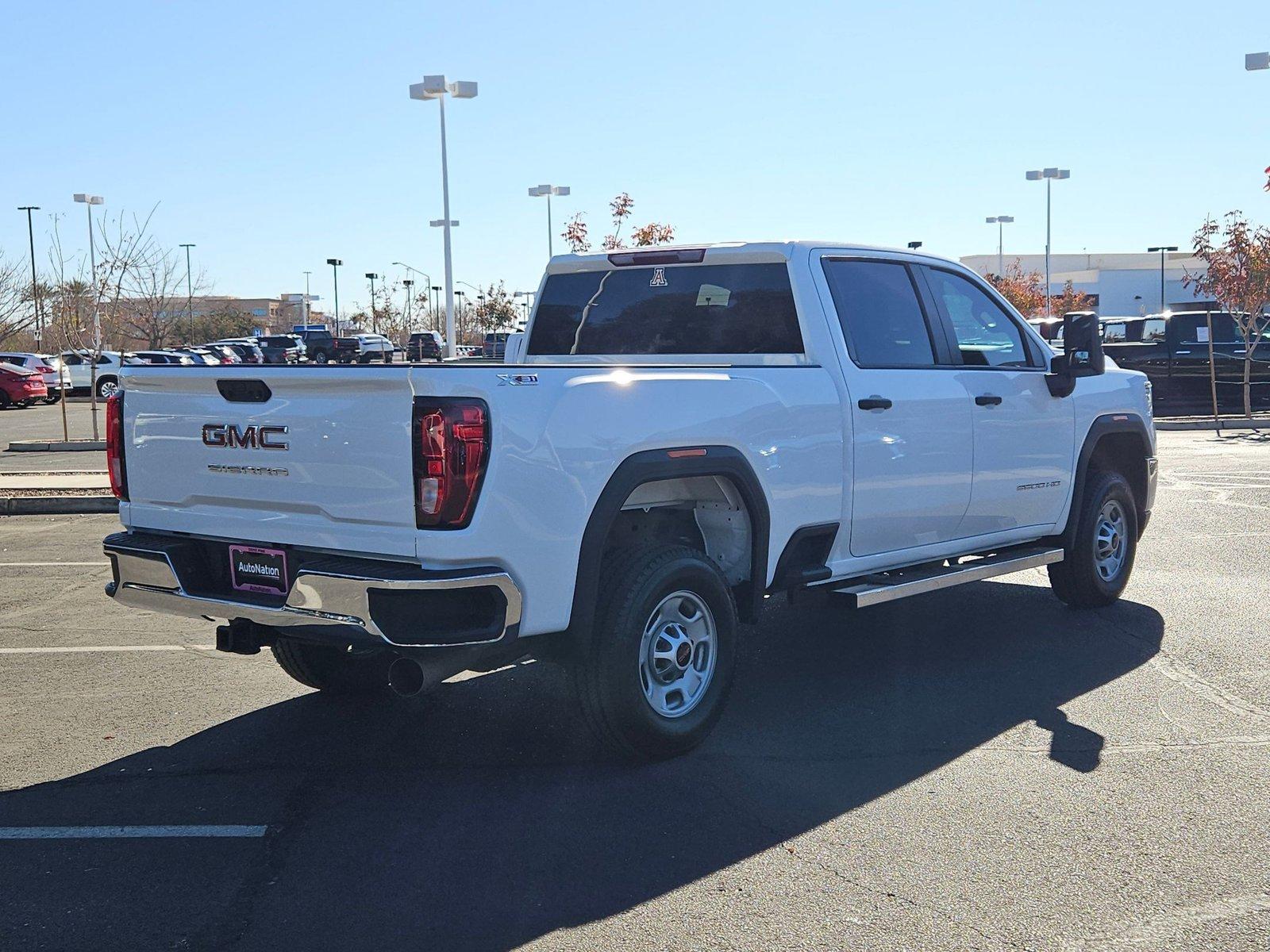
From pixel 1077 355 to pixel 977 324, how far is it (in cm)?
61

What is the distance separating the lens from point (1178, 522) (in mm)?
11789

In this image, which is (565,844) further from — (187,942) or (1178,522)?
(1178,522)

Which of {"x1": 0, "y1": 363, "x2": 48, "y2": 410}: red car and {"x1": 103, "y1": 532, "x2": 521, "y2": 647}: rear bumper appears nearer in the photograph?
{"x1": 103, "y1": 532, "x2": 521, "y2": 647}: rear bumper

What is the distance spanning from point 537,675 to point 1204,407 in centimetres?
2396

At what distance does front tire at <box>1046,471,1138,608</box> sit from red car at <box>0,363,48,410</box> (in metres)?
35.0

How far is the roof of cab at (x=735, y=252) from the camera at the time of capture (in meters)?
6.35

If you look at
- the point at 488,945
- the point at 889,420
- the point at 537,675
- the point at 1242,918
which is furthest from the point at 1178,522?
the point at 488,945

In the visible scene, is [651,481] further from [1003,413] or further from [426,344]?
[426,344]

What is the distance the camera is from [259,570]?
496cm

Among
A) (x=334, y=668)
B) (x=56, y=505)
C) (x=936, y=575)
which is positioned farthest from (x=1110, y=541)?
(x=56, y=505)

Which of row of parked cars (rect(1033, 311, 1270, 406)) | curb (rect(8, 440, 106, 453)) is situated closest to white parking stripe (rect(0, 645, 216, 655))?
curb (rect(8, 440, 106, 453))

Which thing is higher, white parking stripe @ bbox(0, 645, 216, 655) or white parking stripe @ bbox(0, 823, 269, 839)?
white parking stripe @ bbox(0, 645, 216, 655)

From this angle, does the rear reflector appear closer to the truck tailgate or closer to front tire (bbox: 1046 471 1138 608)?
the truck tailgate

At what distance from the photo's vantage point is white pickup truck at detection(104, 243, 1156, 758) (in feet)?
14.8
